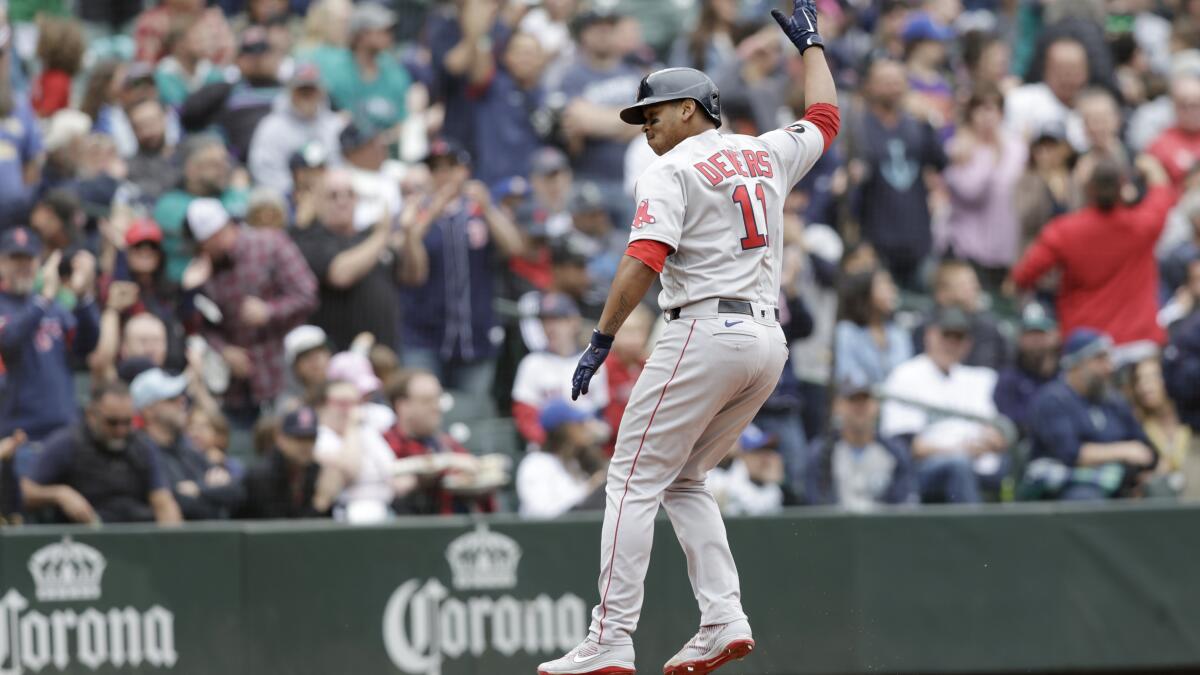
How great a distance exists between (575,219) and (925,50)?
9.41ft

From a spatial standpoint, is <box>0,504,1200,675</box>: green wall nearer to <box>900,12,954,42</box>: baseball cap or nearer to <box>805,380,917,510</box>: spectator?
<box>805,380,917,510</box>: spectator

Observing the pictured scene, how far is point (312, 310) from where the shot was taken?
352 inches

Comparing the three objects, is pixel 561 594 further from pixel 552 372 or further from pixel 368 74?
pixel 368 74

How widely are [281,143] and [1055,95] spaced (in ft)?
16.5

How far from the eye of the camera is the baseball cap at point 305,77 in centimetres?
980

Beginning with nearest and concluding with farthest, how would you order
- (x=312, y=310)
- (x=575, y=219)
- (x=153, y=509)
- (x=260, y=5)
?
(x=153, y=509) → (x=312, y=310) → (x=575, y=219) → (x=260, y=5)

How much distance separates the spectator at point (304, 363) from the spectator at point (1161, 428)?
426 cm

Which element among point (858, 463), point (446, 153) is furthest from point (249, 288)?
point (858, 463)

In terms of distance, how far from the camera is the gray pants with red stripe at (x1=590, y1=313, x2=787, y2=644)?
5.46m

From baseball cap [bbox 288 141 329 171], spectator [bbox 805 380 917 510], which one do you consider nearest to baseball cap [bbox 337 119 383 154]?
baseball cap [bbox 288 141 329 171]

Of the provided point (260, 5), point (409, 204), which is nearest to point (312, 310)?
point (409, 204)

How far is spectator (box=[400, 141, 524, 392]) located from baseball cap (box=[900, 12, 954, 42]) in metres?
3.20

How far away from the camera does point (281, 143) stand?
9.74 m

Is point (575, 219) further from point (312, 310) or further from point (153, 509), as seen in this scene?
point (153, 509)
